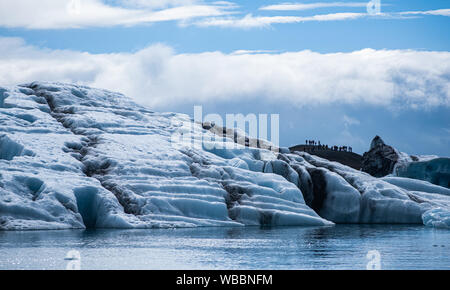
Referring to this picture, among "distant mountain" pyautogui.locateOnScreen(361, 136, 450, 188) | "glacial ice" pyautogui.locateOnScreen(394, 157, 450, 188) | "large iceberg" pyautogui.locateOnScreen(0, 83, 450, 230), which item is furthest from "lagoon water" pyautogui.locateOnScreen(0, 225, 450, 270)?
"distant mountain" pyautogui.locateOnScreen(361, 136, 450, 188)

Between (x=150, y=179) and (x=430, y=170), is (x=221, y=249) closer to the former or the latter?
(x=150, y=179)

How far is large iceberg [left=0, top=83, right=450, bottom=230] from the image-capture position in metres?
32.5

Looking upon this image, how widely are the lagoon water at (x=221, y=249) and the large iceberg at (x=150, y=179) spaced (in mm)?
Result: 1837

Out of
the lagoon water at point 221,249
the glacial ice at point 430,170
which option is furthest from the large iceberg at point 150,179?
the glacial ice at point 430,170

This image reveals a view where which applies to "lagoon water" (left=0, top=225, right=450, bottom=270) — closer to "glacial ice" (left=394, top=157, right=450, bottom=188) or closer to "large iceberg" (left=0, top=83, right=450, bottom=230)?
"large iceberg" (left=0, top=83, right=450, bottom=230)

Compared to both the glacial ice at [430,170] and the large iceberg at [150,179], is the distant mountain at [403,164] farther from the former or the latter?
the large iceberg at [150,179]

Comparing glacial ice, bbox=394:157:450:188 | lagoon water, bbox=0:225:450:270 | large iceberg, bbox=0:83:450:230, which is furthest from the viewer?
glacial ice, bbox=394:157:450:188

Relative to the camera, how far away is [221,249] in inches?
964

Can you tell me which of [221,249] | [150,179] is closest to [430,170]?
[150,179]

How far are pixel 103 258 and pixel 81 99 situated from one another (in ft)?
95.3

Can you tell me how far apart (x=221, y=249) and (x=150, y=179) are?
12.4 m

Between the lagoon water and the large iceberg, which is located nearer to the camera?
the lagoon water

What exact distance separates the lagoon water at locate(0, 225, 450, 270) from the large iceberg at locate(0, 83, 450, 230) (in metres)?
1.84
